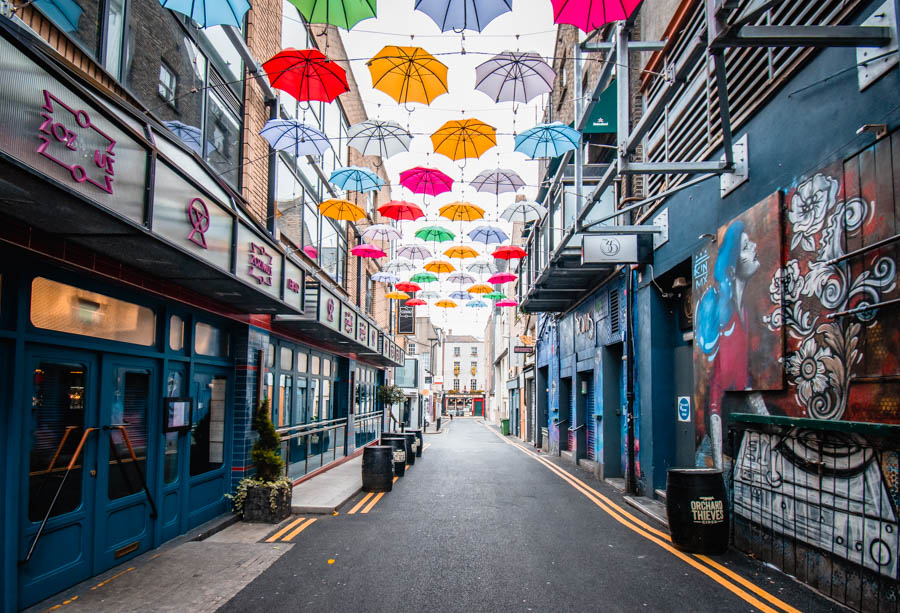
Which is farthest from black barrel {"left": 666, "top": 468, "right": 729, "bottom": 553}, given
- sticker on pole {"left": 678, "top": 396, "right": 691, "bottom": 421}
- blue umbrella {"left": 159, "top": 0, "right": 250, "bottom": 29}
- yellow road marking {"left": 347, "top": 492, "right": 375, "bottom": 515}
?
blue umbrella {"left": 159, "top": 0, "right": 250, "bottom": 29}

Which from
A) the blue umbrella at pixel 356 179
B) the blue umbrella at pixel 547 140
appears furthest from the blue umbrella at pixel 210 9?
the blue umbrella at pixel 356 179

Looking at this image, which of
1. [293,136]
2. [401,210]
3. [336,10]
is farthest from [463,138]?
[336,10]

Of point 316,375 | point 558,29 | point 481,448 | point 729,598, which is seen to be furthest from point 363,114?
point 729,598

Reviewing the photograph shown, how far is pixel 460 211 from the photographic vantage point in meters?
14.8

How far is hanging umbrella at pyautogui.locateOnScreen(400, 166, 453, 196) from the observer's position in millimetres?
12930

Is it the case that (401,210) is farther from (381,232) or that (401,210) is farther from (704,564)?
(704,564)

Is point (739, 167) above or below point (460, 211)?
below

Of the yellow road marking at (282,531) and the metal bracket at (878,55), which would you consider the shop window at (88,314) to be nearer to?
the yellow road marking at (282,531)

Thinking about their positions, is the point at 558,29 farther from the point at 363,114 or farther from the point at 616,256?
the point at 616,256

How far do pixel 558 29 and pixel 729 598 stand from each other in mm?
21479

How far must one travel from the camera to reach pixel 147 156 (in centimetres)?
493

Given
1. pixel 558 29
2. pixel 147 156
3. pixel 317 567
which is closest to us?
pixel 147 156

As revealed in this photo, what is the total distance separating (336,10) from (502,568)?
23.0ft

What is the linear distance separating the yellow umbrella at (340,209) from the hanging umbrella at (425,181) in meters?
1.75
